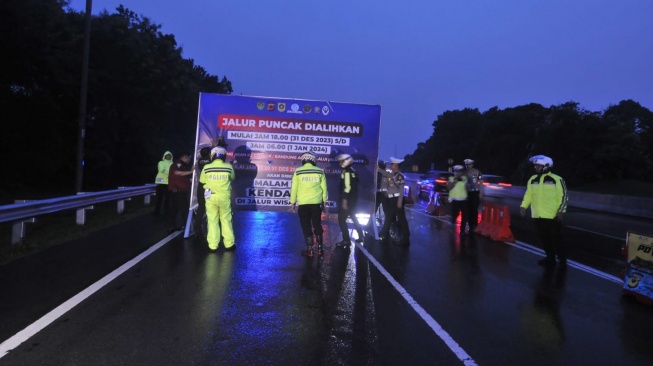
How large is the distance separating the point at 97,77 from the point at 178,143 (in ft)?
50.1

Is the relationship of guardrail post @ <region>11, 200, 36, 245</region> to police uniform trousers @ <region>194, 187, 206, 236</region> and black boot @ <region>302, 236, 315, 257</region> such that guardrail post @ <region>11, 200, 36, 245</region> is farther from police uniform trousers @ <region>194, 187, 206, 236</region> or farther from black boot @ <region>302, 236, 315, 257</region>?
black boot @ <region>302, 236, 315, 257</region>

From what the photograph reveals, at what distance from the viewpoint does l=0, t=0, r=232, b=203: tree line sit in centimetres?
2011

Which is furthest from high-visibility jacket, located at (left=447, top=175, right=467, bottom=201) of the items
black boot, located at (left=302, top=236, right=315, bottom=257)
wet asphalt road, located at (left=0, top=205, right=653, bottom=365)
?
black boot, located at (left=302, top=236, right=315, bottom=257)

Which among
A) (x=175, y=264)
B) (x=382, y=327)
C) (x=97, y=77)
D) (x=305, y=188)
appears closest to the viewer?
(x=382, y=327)

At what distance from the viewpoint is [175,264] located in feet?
25.7

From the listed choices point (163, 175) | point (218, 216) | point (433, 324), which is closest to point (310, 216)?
point (218, 216)

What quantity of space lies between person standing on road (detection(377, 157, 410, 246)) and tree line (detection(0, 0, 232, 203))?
1557cm

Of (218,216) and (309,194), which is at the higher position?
(309,194)

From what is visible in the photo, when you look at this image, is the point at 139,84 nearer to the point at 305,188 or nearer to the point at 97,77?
the point at 97,77

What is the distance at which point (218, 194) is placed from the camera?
873 cm

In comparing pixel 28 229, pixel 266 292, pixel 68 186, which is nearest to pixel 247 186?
pixel 266 292

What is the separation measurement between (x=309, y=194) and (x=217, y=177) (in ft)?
5.18

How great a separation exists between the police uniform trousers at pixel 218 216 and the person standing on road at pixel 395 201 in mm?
3393

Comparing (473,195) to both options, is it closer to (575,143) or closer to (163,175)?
(163,175)
